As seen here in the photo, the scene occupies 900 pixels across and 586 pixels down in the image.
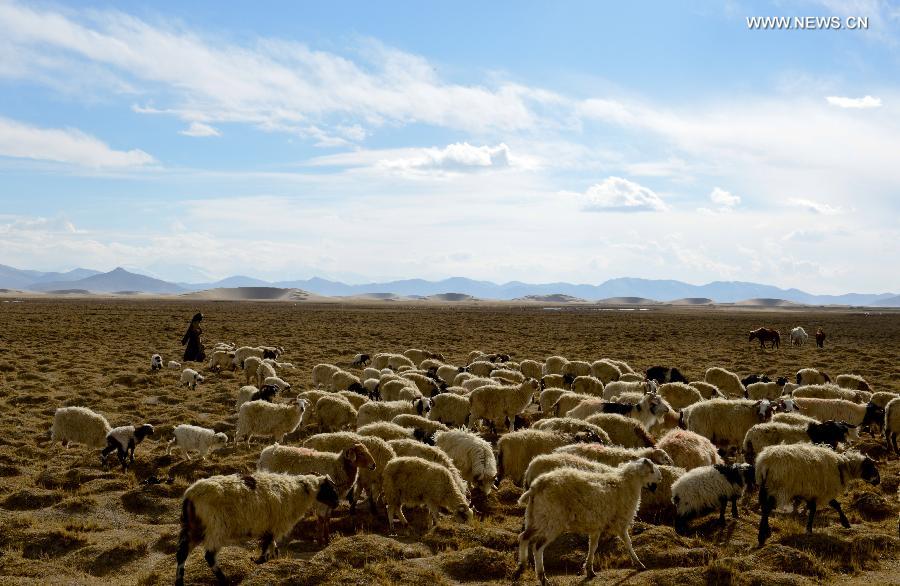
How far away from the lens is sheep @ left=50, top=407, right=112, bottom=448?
12.8 meters

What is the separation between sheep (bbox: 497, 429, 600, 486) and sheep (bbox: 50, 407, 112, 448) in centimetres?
829

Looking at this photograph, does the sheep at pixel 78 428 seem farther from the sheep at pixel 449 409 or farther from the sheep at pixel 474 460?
the sheep at pixel 474 460

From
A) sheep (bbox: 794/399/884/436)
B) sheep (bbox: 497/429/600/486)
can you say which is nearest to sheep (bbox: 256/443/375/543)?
sheep (bbox: 497/429/600/486)

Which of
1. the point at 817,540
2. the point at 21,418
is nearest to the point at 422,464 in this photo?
the point at 817,540

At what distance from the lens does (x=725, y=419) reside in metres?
12.8

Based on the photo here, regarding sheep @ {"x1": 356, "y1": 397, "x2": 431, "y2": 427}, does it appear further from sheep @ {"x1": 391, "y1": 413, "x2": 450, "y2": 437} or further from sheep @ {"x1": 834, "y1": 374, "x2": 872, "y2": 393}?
sheep @ {"x1": 834, "y1": 374, "x2": 872, "y2": 393}

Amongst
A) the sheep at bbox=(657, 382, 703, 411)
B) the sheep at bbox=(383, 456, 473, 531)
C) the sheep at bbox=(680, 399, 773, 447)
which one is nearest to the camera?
the sheep at bbox=(383, 456, 473, 531)

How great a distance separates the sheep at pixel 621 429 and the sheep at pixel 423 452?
10.9ft

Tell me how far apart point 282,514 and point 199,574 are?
1.14 metres

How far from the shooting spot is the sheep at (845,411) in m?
13.9

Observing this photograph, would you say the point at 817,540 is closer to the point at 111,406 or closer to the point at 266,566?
the point at 266,566

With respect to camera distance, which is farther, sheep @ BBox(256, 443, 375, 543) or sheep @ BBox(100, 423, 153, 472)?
sheep @ BBox(100, 423, 153, 472)

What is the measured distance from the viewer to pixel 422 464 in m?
9.27

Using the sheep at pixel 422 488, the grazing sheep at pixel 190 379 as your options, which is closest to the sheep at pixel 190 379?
the grazing sheep at pixel 190 379
